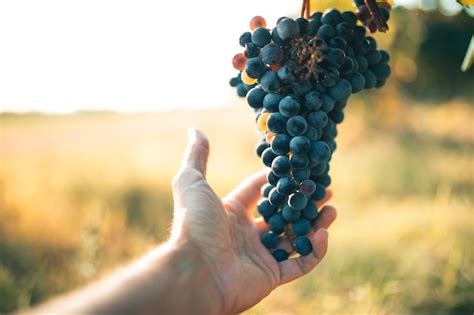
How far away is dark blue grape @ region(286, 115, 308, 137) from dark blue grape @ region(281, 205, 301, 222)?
0.32 metres

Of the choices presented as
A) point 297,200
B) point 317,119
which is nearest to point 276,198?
point 297,200

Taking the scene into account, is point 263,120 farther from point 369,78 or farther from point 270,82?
point 369,78

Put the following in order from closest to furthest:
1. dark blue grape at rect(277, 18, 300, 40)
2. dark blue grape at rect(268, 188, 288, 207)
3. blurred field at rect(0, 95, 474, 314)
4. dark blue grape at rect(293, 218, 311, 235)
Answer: dark blue grape at rect(277, 18, 300, 40), dark blue grape at rect(268, 188, 288, 207), dark blue grape at rect(293, 218, 311, 235), blurred field at rect(0, 95, 474, 314)

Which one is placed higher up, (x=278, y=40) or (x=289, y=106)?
(x=278, y=40)

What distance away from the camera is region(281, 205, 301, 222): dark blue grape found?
5.01 feet

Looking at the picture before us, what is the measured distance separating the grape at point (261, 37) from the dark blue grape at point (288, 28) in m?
0.05

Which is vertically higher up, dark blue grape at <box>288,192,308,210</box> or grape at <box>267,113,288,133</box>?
grape at <box>267,113,288,133</box>

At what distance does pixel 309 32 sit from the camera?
1.33 m

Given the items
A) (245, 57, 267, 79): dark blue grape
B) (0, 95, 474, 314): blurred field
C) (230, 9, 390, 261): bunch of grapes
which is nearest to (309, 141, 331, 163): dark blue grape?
(230, 9, 390, 261): bunch of grapes

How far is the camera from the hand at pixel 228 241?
1.44 metres

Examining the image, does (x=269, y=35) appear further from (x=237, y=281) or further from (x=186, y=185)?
(x=237, y=281)

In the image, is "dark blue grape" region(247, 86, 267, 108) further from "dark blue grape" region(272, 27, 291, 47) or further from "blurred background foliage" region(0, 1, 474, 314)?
"blurred background foliage" region(0, 1, 474, 314)

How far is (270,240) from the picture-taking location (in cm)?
164

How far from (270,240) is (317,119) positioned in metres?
0.51
